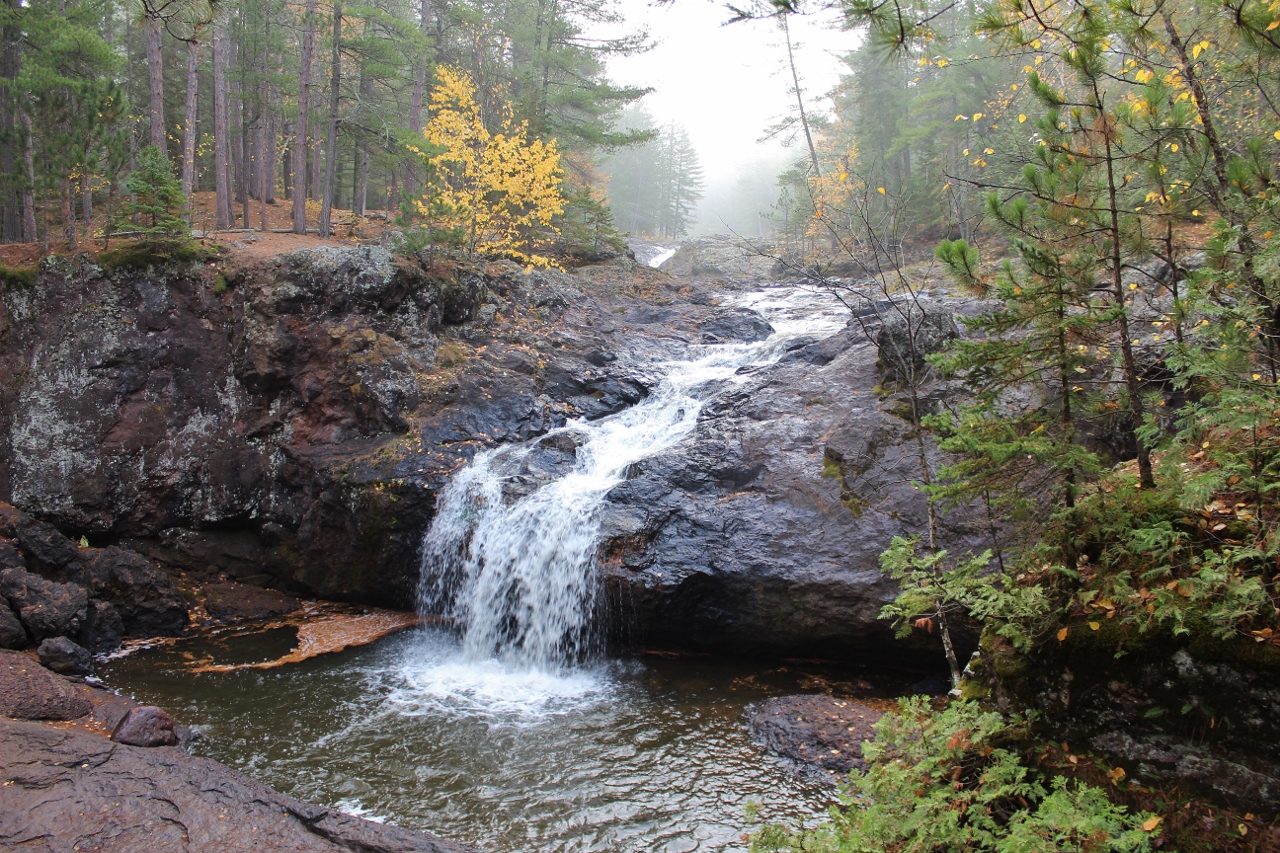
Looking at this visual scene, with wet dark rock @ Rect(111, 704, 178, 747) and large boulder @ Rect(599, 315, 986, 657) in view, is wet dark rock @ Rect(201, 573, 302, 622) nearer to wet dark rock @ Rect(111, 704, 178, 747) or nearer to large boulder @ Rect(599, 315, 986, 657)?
wet dark rock @ Rect(111, 704, 178, 747)

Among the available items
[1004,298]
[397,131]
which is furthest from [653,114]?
[1004,298]

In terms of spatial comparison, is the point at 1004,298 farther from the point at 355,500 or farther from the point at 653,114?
the point at 653,114

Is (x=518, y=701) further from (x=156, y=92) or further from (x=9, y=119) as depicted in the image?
(x=9, y=119)

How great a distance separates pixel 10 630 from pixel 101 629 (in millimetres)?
1123

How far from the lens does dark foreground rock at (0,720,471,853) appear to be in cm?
472

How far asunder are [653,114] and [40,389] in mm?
57980

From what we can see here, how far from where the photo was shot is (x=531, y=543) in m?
9.39

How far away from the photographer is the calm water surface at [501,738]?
5594 millimetres

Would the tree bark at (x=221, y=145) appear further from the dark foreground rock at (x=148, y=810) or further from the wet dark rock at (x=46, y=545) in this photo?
the dark foreground rock at (x=148, y=810)

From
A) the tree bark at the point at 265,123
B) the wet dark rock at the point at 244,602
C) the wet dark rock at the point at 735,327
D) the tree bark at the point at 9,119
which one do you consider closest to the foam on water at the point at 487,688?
the wet dark rock at the point at 244,602

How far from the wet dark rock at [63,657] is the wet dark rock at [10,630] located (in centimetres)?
28

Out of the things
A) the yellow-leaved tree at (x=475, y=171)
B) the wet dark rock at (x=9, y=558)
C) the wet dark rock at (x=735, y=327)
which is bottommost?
the wet dark rock at (x=9, y=558)

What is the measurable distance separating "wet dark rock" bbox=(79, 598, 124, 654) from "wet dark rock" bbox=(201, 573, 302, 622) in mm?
1277

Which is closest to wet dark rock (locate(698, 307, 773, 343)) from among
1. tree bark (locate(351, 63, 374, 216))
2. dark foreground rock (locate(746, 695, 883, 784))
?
dark foreground rock (locate(746, 695, 883, 784))
